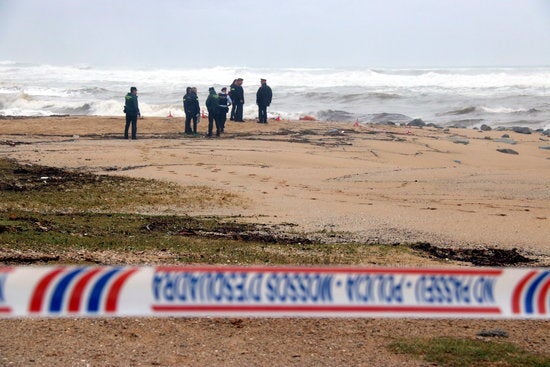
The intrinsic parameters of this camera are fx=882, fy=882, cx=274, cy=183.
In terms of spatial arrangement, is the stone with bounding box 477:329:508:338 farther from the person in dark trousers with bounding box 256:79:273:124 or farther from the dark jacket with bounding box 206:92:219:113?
the person in dark trousers with bounding box 256:79:273:124

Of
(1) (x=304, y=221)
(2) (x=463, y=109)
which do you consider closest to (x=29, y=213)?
(1) (x=304, y=221)

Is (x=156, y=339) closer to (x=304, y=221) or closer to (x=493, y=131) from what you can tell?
(x=304, y=221)

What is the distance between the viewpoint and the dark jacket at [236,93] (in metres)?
29.8

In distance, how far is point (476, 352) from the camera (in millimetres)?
6117

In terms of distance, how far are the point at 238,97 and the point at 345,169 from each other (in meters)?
12.0

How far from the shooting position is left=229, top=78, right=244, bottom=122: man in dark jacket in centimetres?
2978

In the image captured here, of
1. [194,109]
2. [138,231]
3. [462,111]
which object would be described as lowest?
[462,111]

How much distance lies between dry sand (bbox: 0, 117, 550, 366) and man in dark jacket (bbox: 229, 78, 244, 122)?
775mm

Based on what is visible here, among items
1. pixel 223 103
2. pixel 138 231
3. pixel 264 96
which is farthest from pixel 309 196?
pixel 264 96

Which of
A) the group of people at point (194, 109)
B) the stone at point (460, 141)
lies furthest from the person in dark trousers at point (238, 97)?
the stone at point (460, 141)

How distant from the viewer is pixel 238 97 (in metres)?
30.2

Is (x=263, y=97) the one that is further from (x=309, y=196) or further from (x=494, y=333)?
(x=494, y=333)

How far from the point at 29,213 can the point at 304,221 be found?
361 centimetres

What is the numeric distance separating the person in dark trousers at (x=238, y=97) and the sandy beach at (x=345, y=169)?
975mm
